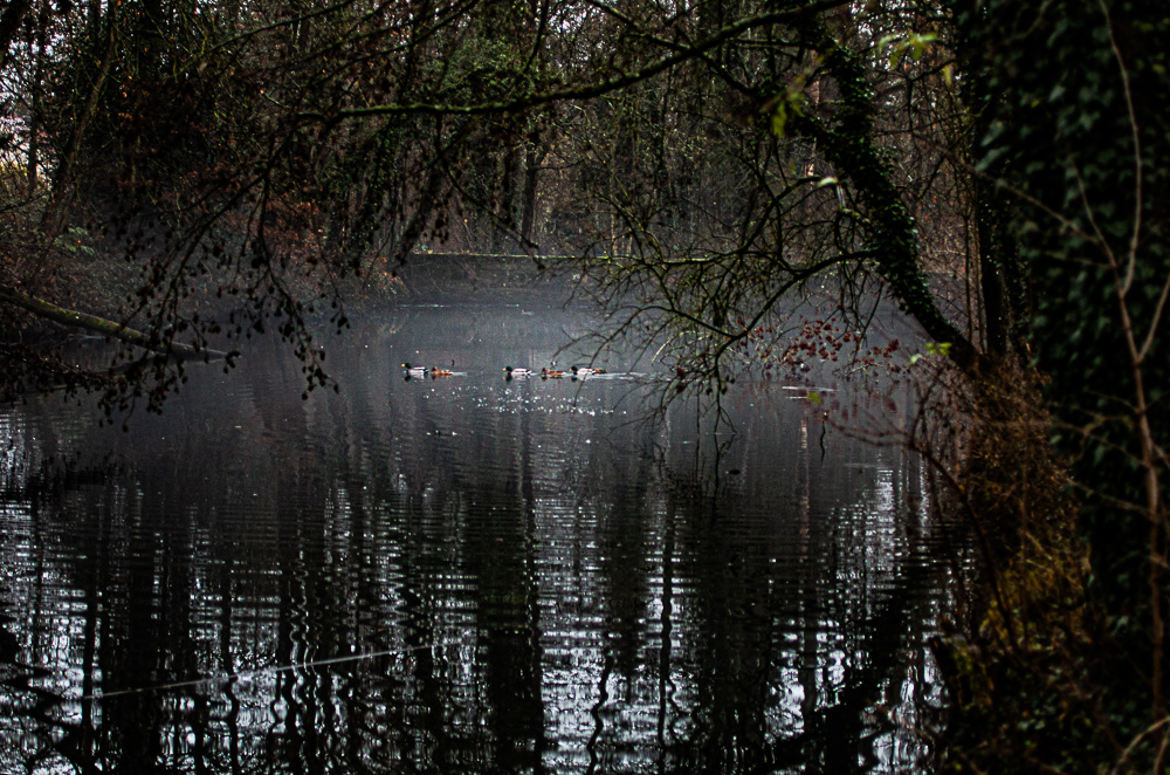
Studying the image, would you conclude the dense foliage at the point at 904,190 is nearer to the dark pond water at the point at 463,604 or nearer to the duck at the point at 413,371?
the dark pond water at the point at 463,604

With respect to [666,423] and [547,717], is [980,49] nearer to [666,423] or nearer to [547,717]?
[547,717]

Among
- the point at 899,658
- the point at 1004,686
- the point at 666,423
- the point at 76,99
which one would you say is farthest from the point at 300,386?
the point at 1004,686

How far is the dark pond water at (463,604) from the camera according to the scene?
19.5ft

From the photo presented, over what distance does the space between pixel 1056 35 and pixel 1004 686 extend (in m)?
2.69

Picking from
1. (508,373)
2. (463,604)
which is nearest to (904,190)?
(463,604)

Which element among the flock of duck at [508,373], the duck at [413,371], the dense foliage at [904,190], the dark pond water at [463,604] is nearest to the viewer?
the dense foliage at [904,190]

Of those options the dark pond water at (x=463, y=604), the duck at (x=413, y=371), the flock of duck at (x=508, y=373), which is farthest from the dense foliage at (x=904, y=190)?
the duck at (x=413, y=371)

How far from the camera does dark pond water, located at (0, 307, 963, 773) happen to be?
595 cm

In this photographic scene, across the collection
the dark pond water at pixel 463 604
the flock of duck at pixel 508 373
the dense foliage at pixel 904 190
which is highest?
the dense foliage at pixel 904 190

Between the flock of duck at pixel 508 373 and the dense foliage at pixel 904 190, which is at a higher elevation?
the dense foliage at pixel 904 190

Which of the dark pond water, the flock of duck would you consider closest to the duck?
the flock of duck

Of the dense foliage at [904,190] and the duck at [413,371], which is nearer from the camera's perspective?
the dense foliage at [904,190]

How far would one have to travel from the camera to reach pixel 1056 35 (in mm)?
3354

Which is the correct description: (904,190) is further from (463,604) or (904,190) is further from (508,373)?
(508,373)
